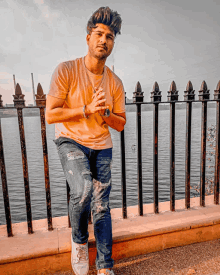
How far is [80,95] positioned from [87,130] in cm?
32

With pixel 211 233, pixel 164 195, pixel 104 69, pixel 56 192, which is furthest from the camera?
pixel 56 192

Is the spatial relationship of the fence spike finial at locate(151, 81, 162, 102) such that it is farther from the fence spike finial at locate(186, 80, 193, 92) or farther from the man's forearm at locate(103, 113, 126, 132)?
the man's forearm at locate(103, 113, 126, 132)

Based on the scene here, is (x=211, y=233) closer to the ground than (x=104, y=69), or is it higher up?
closer to the ground

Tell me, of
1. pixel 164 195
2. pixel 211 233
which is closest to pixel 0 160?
pixel 211 233

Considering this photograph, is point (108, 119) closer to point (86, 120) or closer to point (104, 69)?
point (86, 120)

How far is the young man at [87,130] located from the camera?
1.96 m

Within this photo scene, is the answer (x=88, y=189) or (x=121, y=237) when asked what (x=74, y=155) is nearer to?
(x=88, y=189)

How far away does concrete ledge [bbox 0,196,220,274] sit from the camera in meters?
2.23

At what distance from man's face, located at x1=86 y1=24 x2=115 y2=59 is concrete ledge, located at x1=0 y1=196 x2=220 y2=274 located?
181 centimetres

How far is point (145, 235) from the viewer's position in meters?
2.52

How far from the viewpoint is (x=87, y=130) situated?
2094 mm

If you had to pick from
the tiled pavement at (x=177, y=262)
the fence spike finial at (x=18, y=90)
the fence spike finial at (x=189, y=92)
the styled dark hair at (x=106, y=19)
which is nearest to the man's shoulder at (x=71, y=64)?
the styled dark hair at (x=106, y=19)

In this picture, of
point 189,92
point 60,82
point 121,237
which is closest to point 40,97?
point 60,82

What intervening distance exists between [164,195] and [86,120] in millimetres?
6192
